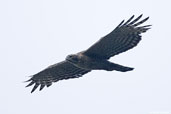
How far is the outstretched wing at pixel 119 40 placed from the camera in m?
18.6

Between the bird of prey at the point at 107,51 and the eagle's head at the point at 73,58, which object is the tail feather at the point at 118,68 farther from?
the eagle's head at the point at 73,58

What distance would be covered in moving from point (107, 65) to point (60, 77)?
2.26m

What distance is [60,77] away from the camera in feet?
67.9

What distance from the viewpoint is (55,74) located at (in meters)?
20.7

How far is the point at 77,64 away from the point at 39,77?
7.05 ft

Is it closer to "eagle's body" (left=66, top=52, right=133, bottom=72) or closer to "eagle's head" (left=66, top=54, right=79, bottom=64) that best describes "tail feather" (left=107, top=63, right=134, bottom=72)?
"eagle's body" (left=66, top=52, right=133, bottom=72)

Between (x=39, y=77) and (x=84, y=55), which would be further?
(x=39, y=77)

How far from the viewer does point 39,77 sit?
21078 mm

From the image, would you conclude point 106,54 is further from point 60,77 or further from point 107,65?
point 60,77

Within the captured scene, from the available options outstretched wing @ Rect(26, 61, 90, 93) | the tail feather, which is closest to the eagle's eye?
outstretched wing @ Rect(26, 61, 90, 93)

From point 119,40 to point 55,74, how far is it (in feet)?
9.79

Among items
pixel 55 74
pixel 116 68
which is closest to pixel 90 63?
pixel 116 68

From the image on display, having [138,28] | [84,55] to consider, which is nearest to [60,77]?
[84,55]

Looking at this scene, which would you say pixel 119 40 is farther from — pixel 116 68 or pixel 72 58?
pixel 72 58
